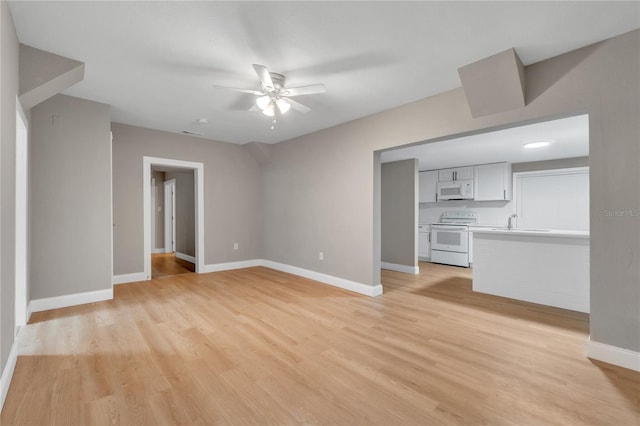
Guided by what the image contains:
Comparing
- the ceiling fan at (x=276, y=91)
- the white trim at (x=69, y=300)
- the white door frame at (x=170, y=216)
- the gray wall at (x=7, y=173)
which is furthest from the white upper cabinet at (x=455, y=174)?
the gray wall at (x=7, y=173)

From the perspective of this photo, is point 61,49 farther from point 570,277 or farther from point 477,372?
point 570,277

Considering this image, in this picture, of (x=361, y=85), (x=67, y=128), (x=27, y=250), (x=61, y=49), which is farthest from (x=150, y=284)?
(x=361, y=85)

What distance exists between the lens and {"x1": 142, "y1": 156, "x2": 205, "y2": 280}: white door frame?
4.55 metres

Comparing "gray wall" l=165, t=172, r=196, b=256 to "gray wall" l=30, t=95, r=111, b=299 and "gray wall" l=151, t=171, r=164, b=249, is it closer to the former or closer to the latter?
"gray wall" l=151, t=171, r=164, b=249

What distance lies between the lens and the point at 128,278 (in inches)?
174

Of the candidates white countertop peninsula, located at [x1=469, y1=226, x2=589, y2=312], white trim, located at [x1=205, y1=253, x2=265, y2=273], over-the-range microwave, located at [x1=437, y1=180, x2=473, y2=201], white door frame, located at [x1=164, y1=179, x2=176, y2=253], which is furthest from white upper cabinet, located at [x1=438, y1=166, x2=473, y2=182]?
white door frame, located at [x1=164, y1=179, x2=176, y2=253]

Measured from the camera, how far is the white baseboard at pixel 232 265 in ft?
17.3

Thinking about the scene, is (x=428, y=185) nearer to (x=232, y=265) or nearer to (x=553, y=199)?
(x=553, y=199)

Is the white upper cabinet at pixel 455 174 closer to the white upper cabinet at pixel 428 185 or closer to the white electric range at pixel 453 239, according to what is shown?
the white upper cabinet at pixel 428 185

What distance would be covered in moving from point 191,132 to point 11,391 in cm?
398

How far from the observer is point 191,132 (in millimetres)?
4828

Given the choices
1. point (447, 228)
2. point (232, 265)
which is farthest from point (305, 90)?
point (447, 228)

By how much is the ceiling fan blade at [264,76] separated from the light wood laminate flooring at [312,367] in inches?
90.1

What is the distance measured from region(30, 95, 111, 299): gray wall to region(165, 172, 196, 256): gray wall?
2680 mm
